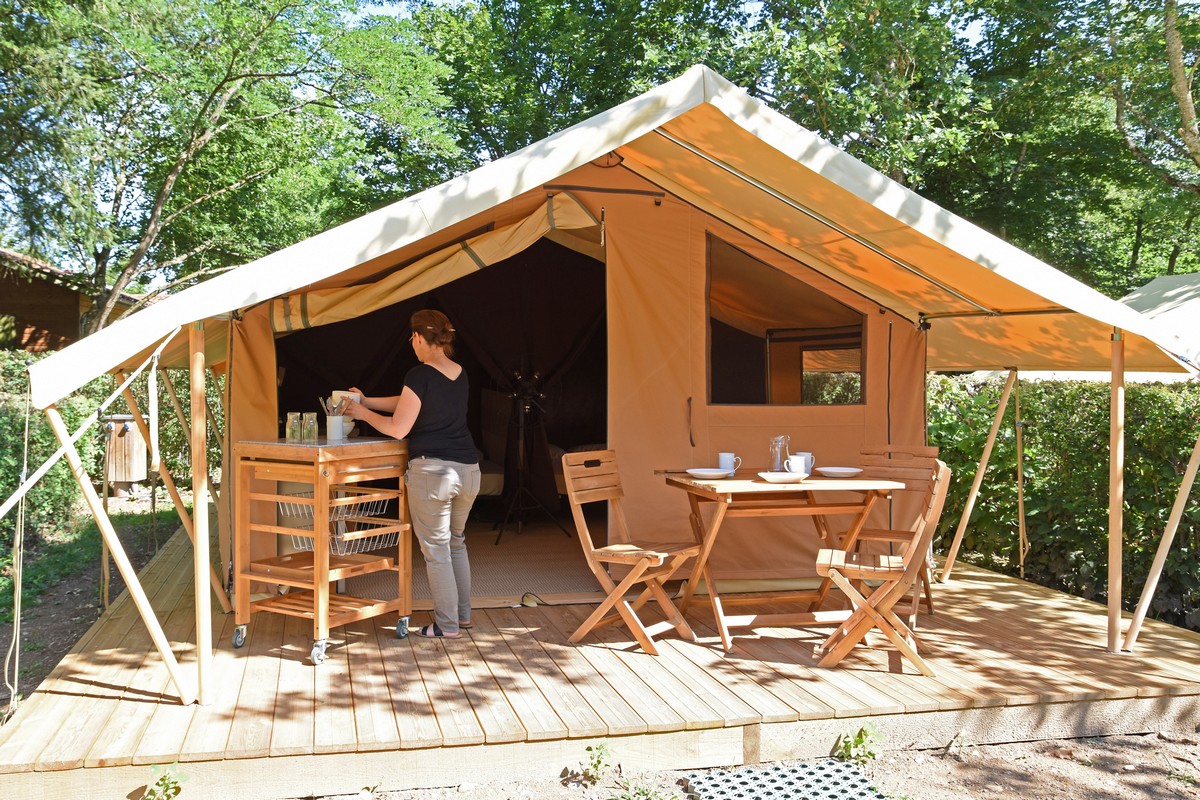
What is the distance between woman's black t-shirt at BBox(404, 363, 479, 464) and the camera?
393 centimetres

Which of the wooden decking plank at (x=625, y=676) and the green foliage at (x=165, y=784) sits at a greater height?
the wooden decking plank at (x=625, y=676)

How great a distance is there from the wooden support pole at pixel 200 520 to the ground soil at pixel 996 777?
2.42ft

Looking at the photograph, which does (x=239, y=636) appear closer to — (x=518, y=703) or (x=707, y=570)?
(x=518, y=703)

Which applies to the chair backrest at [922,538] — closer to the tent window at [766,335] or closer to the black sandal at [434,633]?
the tent window at [766,335]

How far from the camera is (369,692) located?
3.42 metres

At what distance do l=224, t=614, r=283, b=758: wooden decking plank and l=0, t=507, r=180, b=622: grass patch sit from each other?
250cm

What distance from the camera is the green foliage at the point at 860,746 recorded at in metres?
3.24

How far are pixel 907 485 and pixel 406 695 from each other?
7.61 ft

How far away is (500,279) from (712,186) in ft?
8.87

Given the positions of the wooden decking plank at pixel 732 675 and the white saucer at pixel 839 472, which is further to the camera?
the white saucer at pixel 839 472

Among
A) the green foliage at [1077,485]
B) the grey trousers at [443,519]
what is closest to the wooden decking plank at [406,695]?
the grey trousers at [443,519]

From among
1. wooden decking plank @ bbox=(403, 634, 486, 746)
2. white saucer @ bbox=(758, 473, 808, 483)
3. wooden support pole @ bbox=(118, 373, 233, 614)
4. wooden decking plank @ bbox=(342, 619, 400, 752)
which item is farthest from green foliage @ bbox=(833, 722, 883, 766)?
wooden support pole @ bbox=(118, 373, 233, 614)

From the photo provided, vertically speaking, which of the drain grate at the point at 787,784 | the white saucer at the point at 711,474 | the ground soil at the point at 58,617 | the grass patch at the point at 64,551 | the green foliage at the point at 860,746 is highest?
the white saucer at the point at 711,474

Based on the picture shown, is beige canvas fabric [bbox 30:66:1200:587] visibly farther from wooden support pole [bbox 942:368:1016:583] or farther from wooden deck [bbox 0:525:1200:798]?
wooden deck [bbox 0:525:1200:798]
